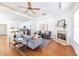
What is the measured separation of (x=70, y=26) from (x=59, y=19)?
→ 0.93 ft

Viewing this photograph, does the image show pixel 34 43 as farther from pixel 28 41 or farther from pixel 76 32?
pixel 76 32

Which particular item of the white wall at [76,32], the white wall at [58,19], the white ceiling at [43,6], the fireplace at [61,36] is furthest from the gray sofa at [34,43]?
the white wall at [76,32]

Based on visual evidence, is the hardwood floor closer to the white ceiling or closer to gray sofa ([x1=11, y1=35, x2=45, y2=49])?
gray sofa ([x1=11, y1=35, x2=45, y2=49])

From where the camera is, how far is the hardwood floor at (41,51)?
2.03m

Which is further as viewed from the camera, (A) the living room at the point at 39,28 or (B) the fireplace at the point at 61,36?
(B) the fireplace at the point at 61,36

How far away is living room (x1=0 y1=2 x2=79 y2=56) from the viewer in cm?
203

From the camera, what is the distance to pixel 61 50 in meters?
2.05

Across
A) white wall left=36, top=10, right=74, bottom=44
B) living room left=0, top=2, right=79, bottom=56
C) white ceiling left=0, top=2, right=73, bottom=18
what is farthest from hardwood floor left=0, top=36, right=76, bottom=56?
white ceiling left=0, top=2, right=73, bottom=18

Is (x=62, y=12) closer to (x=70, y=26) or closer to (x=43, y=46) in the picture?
(x=70, y=26)

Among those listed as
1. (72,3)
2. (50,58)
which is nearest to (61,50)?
(50,58)

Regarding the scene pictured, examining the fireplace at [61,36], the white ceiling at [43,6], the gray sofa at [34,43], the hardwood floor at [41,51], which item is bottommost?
the hardwood floor at [41,51]

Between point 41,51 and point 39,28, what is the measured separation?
0.52 m

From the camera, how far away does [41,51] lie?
2.07m

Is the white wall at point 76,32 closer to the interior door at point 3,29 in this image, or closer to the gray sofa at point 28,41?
the gray sofa at point 28,41
